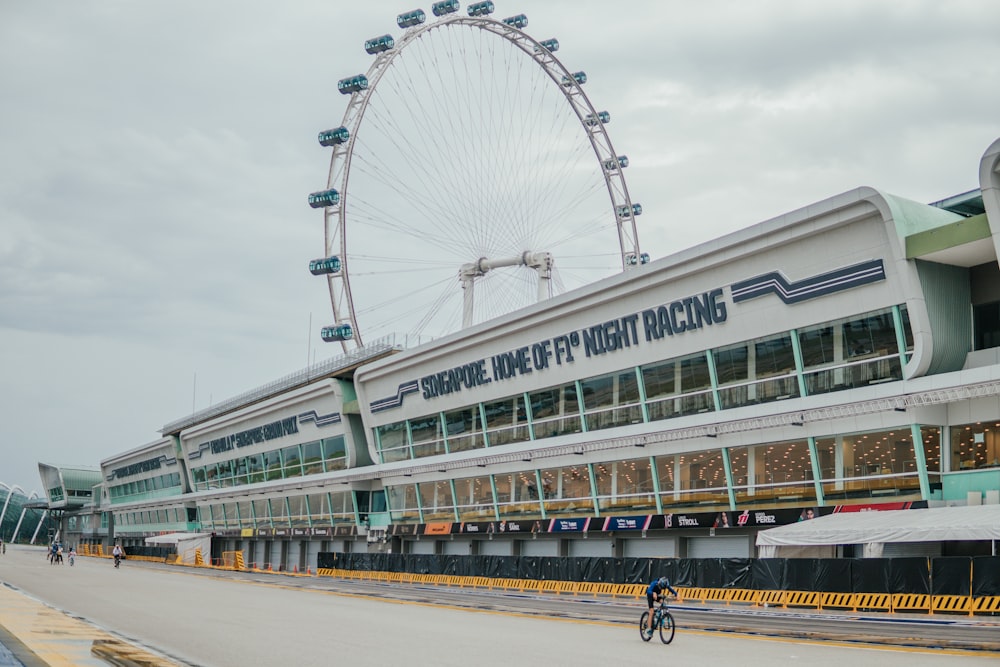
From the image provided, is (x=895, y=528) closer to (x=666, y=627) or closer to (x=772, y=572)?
(x=772, y=572)

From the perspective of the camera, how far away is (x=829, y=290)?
117 ft

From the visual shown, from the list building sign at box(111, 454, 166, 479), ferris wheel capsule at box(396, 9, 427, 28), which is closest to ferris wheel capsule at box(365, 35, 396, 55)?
ferris wheel capsule at box(396, 9, 427, 28)

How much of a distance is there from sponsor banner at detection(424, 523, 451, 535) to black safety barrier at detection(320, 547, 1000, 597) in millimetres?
6699

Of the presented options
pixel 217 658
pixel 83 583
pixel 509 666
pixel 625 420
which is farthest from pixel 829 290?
pixel 83 583

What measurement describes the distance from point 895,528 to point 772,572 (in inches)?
204

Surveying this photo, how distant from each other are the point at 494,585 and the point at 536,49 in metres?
37.7

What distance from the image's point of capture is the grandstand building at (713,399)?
108 ft

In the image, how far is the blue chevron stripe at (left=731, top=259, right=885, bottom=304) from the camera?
34219mm

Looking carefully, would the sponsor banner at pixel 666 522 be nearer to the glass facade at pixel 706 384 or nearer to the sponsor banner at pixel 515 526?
the sponsor banner at pixel 515 526

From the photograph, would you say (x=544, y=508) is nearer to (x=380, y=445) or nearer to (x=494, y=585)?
(x=494, y=585)

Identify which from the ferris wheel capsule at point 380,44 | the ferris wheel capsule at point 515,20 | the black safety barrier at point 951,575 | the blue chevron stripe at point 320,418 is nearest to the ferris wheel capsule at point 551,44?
the ferris wheel capsule at point 515,20

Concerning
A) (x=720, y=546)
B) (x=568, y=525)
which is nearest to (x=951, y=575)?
(x=720, y=546)

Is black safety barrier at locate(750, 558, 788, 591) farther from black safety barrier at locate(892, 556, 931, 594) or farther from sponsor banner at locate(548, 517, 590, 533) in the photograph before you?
sponsor banner at locate(548, 517, 590, 533)

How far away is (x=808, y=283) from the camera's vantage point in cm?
3625
